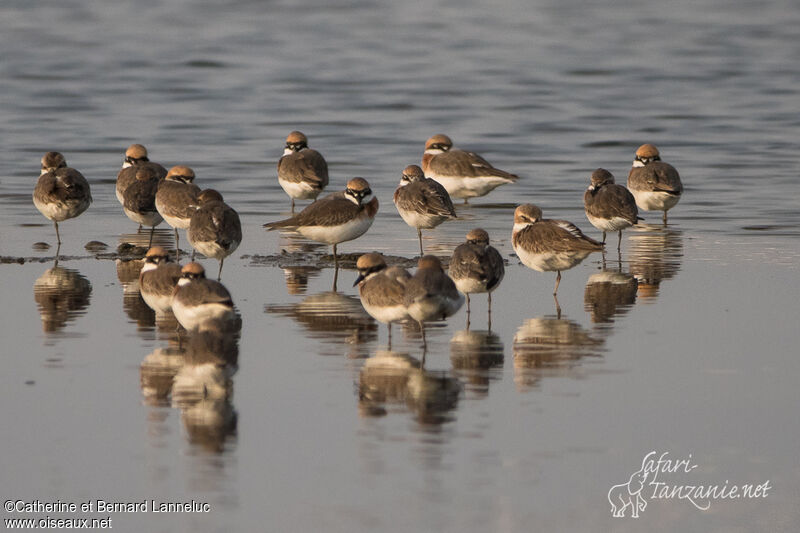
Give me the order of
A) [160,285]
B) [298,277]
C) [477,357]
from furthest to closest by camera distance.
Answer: [298,277] → [160,285] → [477,357]

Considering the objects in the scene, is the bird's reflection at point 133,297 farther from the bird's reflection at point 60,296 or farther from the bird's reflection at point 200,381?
the bird's reflection at point 200,381

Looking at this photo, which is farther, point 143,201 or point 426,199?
point 143,201

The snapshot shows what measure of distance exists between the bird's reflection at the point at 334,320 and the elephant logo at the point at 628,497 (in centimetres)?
347

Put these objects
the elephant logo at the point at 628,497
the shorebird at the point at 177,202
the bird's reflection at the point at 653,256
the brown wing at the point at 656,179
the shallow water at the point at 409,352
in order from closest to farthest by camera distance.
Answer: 1. the elephant logo at the point at 628,497
2. the shallow water at the point at 409,352
3. the bird's reflection at the point at 653,256
4. the shorebird at the point at 177,202
5. the brown wing at the point at 656,179

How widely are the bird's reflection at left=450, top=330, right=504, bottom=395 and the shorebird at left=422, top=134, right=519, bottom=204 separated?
815 cm

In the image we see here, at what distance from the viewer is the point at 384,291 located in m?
11.7

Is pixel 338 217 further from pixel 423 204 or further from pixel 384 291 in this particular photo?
pixel 384 291

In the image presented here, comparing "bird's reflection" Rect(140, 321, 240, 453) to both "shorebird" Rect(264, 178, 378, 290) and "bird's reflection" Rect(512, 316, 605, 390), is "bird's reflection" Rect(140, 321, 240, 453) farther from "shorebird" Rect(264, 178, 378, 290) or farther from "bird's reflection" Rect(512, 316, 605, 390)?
"shorebird" Rect(264, 178, 378, 290)

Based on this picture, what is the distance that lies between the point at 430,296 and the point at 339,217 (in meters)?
4.44

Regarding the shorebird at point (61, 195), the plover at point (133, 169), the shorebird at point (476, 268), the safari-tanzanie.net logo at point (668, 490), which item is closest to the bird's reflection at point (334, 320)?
the shorebird at point (476, 268)

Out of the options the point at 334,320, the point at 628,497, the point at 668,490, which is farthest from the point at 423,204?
the point at 628,497

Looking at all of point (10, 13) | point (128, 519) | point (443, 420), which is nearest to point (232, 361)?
point (443, 420)

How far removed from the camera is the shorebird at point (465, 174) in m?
20.4

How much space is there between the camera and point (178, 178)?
17.0m
